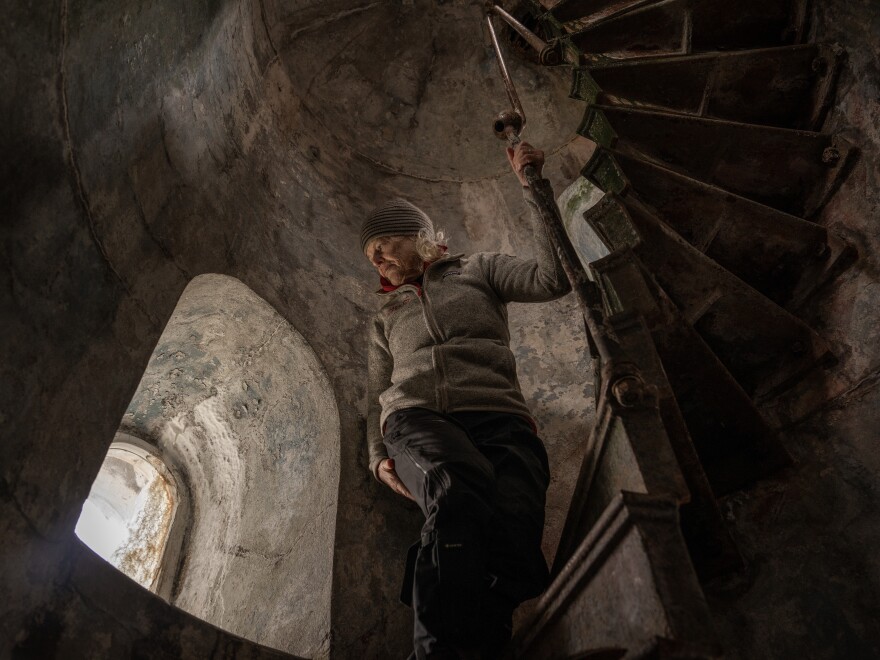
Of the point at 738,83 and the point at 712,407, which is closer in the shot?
the point at 712,407

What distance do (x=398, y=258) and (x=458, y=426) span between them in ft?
3.48

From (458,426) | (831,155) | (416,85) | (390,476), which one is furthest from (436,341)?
(416,85)

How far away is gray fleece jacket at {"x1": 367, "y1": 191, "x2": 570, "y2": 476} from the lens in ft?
8.98

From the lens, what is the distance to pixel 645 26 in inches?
167

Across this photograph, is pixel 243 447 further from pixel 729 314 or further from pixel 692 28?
pixel 692 28

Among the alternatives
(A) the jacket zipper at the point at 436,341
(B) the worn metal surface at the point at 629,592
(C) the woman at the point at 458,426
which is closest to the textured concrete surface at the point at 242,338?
(C) the woman at the point at 458,426

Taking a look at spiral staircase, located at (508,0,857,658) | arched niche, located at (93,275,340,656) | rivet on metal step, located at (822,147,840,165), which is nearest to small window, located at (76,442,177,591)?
arched niche, located at (93,275,340,656)

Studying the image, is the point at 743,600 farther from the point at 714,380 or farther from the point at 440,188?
the point at 440,188

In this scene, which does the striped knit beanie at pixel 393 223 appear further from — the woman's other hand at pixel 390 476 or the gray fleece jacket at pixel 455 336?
the woman's other hand at pixel 390 476

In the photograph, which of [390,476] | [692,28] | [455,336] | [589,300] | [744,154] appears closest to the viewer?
[589,300]

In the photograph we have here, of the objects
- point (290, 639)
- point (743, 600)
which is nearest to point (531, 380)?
point (743, 600)

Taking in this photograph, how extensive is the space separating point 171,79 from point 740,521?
332 centimetres

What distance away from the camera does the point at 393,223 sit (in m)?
3.34

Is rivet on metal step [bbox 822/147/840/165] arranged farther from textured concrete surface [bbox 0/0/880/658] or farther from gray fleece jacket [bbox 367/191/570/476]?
gray fleece jacket [bbox 367/191/570/476]
